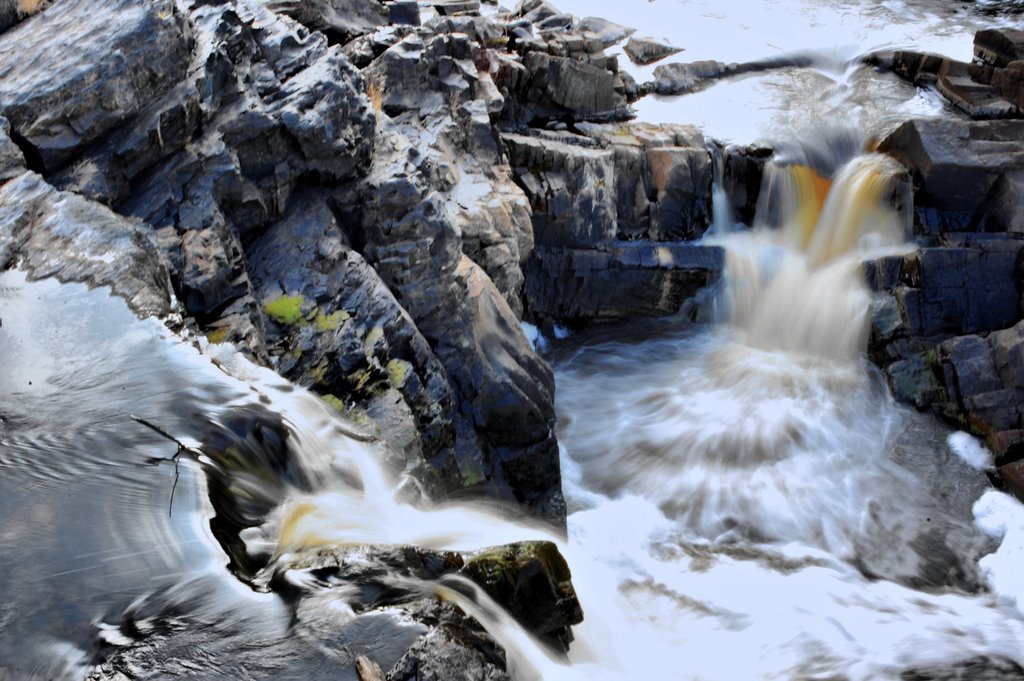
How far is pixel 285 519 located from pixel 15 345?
1.91m

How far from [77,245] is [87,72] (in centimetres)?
143

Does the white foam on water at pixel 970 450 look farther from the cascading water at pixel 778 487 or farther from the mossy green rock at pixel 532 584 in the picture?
the mossy green rock at pixel 532 584

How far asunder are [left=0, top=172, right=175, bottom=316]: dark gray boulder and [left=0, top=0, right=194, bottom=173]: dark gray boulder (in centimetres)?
42

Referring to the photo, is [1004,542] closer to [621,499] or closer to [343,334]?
[621,499]

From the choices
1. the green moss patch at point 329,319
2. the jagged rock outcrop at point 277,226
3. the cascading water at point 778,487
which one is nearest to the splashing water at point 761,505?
the cascading water at point 778,487

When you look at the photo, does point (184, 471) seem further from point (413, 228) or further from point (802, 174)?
point (802, 174)

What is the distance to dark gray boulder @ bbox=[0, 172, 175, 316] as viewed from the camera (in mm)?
4855

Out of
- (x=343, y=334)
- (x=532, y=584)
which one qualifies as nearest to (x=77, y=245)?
(x=343, y=334)

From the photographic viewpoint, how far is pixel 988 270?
9.34 metres

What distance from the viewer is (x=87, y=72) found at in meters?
5.61

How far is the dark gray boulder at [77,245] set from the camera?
4.86 meters

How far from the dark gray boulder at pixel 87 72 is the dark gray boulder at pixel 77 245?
1.38 ft

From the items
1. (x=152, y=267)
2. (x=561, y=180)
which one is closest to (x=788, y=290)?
(x=561, y=180)

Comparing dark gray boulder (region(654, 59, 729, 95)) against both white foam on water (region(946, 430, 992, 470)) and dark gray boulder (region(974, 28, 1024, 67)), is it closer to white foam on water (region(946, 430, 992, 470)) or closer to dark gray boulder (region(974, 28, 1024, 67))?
dark gray boulder (region(974, 28, 1024, 67))
